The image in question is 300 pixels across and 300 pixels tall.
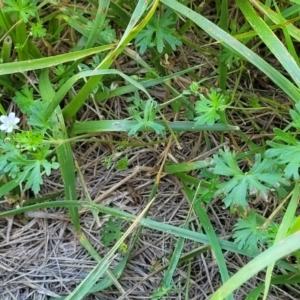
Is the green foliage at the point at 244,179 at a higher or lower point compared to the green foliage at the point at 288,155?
lower

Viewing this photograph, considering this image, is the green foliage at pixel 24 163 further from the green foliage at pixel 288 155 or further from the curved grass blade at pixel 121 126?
the green foliage at pixel 288 155

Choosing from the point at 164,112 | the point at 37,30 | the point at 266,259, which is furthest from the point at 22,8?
the point at 266,259

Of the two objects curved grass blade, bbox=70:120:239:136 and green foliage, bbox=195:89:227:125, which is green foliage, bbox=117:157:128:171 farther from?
green foliage, bbox=195:89:227:125

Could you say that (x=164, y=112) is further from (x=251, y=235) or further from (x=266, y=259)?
(x=266, y=259)

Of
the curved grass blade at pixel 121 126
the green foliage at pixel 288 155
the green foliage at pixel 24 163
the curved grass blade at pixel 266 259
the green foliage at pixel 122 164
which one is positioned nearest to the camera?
the curved grass blade at pixel 266 259

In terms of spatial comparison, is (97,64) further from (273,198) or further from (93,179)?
(273,198)

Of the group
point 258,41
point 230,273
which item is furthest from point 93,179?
point 258,41

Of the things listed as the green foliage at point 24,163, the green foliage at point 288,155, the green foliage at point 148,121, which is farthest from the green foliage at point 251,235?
the green foliage at point 24,163
